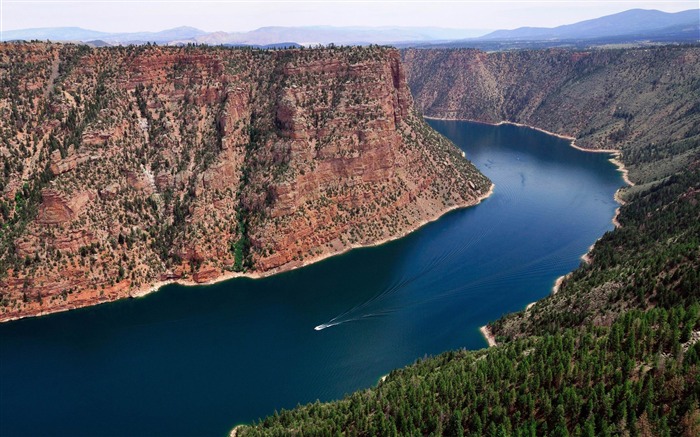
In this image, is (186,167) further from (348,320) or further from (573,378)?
(573,378)

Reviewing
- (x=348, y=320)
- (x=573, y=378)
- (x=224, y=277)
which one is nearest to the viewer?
(x=573, y=378)

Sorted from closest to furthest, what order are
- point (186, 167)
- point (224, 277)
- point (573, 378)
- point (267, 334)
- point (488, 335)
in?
point (573, 378) < point (488, 335) < point (267, 334) < point (224, 277) < point (186, 167)

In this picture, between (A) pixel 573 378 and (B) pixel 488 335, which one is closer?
(A) pixel 573 378

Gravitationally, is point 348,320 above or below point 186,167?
below

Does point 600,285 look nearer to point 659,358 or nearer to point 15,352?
point 659,358

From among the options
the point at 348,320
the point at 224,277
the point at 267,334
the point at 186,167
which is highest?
the point at 186,167

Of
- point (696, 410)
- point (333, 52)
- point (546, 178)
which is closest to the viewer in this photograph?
point (696, 410)

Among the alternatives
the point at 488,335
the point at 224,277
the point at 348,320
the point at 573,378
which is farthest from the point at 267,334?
the point at 573,378

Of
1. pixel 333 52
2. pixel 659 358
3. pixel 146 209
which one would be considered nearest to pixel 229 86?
pixel 333 52
